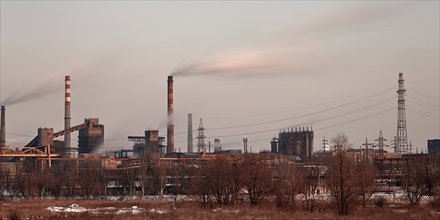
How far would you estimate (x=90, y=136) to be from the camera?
104938 mm

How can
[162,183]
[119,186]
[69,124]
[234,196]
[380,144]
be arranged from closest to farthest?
1. [234,196]
2. [162,183]
3. [119,186]
4. [69,124]
5. [380,144]

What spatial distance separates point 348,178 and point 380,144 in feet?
307

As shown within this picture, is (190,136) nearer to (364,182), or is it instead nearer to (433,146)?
(433,146)

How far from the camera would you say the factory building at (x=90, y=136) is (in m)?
105

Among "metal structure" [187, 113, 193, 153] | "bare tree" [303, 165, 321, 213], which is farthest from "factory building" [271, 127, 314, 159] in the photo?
"bare tree" [303, 165, 321, 213]

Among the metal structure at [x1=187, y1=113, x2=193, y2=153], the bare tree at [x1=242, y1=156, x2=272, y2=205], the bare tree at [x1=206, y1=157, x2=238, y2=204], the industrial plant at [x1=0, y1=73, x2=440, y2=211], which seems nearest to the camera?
the bare tree at [x1=242, y1=156, x2=272, y2=205]

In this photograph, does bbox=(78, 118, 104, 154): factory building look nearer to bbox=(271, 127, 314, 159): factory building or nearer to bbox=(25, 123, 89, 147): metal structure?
bbox=(25, 123, 89, 147): metal structure

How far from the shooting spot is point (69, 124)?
10012cm

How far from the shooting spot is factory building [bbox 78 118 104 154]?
345ft

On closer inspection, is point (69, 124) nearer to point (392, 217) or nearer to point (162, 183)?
point (162, 183)

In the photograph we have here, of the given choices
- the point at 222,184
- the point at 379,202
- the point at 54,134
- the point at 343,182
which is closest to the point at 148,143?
the point at 54,134

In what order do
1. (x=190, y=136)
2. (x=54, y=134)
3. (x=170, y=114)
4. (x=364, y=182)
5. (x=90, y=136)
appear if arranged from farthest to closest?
(x=190, y=136) < (x=90, y=136) < (x=170, y=114) < (x=54, y=134) < (x=364, y=182)

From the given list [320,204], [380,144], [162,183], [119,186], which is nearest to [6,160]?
[119,186]

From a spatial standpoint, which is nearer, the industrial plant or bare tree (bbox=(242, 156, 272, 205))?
bare tree (bbox=(242, 156, 272, 205))
